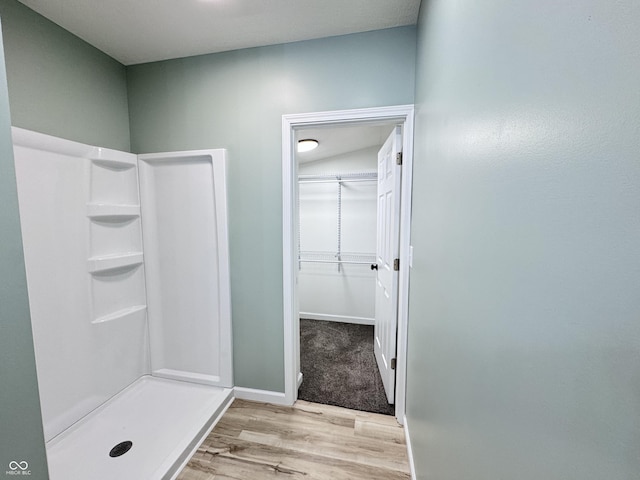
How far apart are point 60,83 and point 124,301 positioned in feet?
5.07

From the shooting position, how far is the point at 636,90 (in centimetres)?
25

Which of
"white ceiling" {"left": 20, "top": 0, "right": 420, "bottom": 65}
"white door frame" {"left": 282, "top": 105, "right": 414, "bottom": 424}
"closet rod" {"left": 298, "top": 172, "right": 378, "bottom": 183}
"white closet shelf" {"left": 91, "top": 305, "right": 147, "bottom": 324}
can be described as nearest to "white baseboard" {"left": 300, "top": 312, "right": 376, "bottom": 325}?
"white door frame" {"left": 282, "top": 105, "right": 414, "bottom": 424}

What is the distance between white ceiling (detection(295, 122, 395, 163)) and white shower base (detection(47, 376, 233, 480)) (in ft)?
7.69

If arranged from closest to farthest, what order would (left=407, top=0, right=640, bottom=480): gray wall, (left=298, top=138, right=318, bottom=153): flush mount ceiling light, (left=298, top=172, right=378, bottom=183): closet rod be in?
(left=407, top=0, right=640, bottom=480): gray wall → (left=298, top=138, right=318, bottom=153): flush mount ceiling light → (left=298, top=172, right=378, bottom=183): closet rod

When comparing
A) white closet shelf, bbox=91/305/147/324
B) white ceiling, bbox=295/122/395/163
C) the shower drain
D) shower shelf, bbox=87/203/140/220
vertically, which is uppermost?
white ceiling, bbox=295/122/395/163

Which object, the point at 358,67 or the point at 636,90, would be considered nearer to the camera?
the point at 636,90

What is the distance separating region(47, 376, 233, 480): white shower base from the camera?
1396mm

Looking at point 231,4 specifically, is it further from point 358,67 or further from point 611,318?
point 611,318

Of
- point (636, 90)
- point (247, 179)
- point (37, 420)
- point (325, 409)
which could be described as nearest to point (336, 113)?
point (247, 179)

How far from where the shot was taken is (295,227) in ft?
6.28

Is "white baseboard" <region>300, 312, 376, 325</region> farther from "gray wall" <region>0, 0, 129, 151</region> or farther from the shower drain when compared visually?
"gray wall" <region>0, 0, 129, 151</region>

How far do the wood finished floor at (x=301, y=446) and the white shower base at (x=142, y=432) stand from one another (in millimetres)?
110

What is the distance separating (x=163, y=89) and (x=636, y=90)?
8.29 ft

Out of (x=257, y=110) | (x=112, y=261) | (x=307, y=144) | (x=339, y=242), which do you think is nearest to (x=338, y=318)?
(x=339, y=242)
